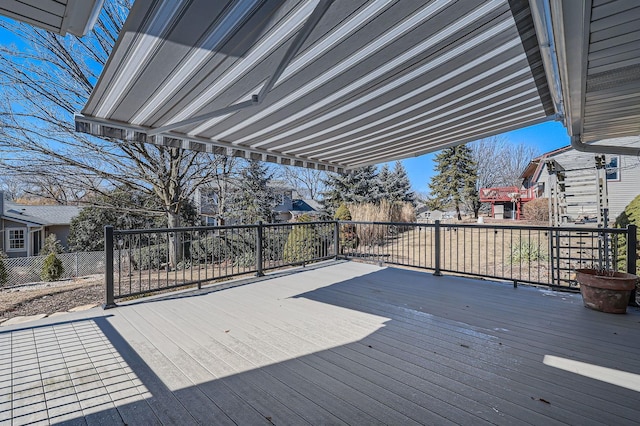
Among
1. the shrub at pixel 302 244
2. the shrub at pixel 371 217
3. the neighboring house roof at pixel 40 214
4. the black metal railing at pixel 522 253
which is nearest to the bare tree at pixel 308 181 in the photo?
the shrub at pixel 371 217

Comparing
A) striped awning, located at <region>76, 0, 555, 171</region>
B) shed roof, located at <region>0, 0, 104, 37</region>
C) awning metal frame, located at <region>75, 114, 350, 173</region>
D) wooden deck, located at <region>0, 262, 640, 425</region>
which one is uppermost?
striped awning, located at <region>76, 0, 555, 171</region>

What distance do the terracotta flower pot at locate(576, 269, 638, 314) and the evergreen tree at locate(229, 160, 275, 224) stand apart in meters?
11.6

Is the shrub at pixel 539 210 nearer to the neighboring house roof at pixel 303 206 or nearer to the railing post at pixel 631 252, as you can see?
the railing post at pixel 631 252

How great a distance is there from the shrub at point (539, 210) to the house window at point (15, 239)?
2509 cm

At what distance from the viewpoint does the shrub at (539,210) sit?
14567mm

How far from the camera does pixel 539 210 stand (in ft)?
49.1

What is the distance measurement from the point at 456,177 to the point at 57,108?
2184 centimetres

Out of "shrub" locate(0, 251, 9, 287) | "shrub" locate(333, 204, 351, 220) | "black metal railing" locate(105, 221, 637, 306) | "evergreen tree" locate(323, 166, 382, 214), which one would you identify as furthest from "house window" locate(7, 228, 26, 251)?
"shrub" locate(333, 204, 351, 220)

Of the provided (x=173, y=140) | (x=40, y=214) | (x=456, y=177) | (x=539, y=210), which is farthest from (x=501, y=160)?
(x=40, y=214)

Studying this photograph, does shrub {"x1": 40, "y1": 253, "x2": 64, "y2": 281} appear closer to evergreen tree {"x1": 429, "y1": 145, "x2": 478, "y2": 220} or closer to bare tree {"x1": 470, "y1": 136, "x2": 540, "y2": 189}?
evergreen tree {"x1": 429, "y1": 145, "x2": 478, "y2": 220}

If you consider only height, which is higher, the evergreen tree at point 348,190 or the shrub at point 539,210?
the evergreen tree at point 348,190

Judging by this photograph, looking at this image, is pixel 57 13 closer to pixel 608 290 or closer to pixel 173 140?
pixel 173 140

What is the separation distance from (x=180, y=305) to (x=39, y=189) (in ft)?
31.9

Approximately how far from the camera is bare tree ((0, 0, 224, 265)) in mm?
7578
